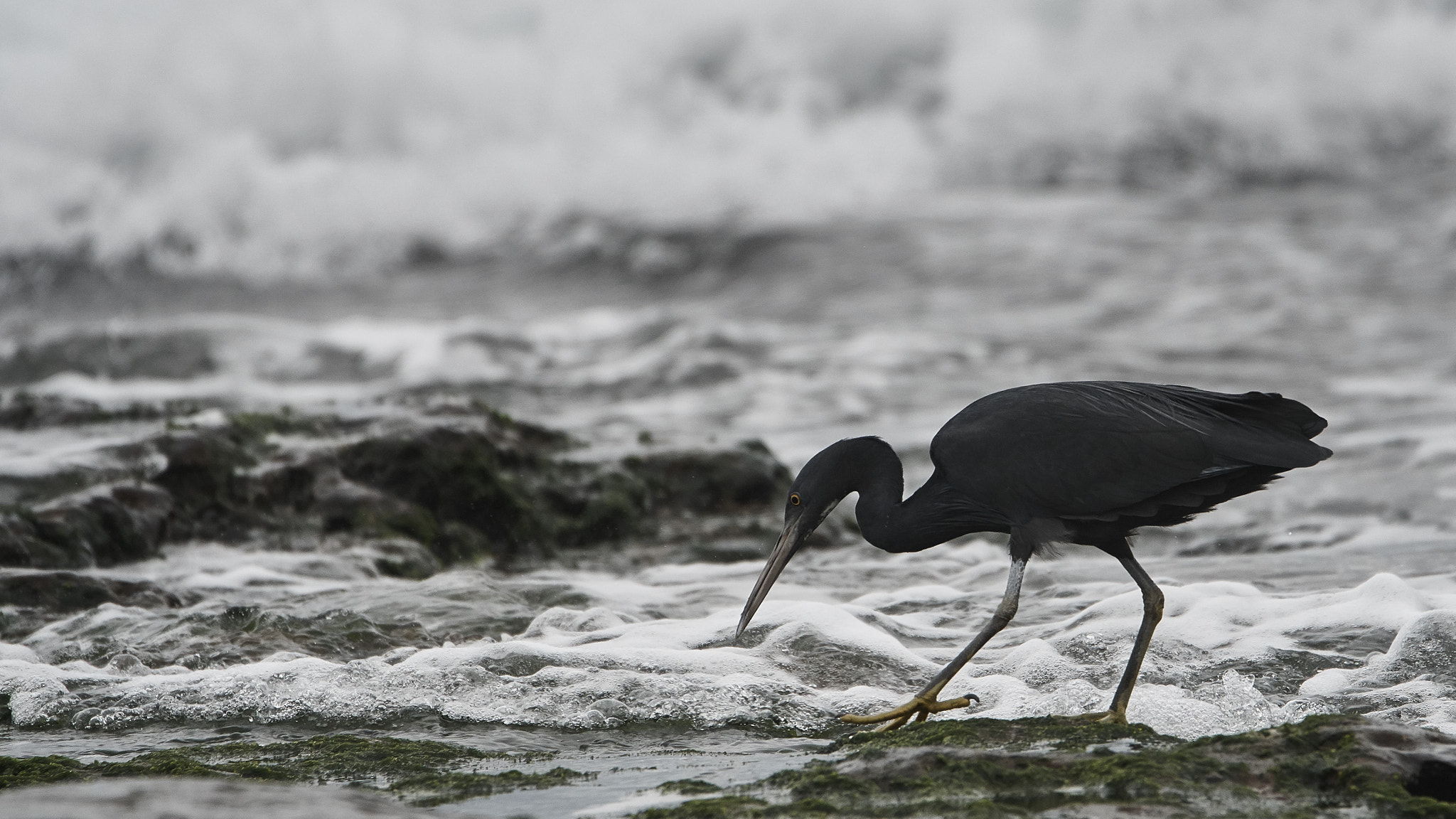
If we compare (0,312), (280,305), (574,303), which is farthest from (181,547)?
(0,312)

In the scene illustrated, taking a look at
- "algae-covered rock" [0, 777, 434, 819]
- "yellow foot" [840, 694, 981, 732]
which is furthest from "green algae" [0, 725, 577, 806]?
"yellow foot" [840, 694, 981, 732]

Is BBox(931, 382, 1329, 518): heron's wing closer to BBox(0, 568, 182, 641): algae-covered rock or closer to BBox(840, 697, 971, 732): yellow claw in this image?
BBox(840, 697, 971, 732): yellow claw

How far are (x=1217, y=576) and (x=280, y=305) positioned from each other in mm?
18407

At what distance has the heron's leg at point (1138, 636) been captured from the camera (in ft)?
12.1

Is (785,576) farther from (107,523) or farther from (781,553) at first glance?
(107,523)

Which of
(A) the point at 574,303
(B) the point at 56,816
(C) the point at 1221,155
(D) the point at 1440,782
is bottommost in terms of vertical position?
(D) the point at 1440,782

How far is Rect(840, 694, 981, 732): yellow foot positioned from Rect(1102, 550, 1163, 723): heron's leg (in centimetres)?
45

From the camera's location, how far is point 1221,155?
24.8 m

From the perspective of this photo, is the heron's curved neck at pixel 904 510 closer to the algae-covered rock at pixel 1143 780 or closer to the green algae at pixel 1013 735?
the green algae at pixel 1013 735

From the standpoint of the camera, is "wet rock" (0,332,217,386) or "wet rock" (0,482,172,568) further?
"wet rock" (0,332,217,386)

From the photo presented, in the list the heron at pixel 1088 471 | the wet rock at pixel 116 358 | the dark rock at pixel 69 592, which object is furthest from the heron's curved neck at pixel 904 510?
the wet rock at pixel 116 358

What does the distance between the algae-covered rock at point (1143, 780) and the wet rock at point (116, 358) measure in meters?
13.5

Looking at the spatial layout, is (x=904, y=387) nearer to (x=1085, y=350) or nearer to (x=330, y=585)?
(x=1085, y=350)

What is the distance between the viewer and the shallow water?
403 cm
